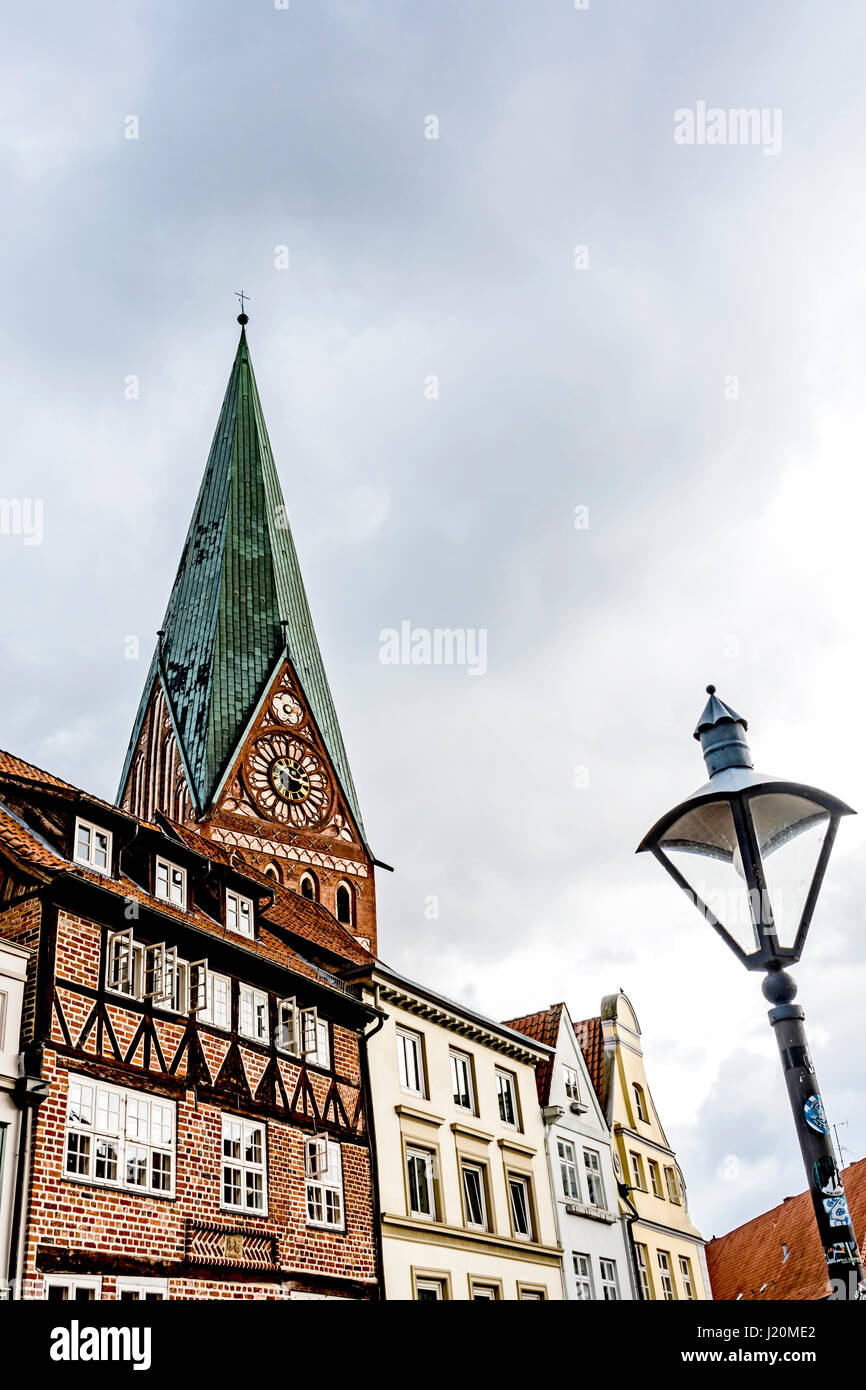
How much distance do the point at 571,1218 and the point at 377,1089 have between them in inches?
307

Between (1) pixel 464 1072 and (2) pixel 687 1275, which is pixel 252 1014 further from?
(2) pixel 687 1275

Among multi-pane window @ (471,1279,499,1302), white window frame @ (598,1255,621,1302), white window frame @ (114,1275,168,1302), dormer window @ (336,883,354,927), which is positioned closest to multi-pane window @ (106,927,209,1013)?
white window frame @ (114,1275,168,1302)

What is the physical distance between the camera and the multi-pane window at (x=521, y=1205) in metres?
27.5

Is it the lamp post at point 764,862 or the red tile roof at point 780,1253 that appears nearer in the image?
the lamp post at point 764,862

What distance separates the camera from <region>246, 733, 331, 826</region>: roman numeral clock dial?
190ft

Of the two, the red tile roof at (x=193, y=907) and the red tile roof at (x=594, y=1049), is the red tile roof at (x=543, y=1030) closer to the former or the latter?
Result: the red tile roof at (x=594, y=1049)

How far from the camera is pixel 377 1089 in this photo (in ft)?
80.6

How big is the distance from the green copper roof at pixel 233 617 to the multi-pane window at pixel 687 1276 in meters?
29.4

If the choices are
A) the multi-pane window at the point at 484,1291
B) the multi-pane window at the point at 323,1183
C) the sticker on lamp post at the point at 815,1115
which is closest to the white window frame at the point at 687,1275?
the multi-pane window at the point at 484,1291

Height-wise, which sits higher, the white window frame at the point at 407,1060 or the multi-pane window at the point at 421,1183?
the white window frame at the point at 407,1060

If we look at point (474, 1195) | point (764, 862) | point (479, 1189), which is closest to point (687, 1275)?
point (479, 1189)

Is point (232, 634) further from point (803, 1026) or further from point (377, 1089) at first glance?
point (803, 1026)

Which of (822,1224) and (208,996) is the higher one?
(208,996)
